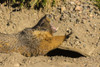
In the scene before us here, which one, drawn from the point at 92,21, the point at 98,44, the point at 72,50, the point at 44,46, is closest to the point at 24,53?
the point at 44,46

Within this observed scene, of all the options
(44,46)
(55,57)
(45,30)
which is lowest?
(55,57)

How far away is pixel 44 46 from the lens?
421 centimetres

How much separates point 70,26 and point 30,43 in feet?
5.65

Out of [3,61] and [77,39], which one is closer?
[3,61]

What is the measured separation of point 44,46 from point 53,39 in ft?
0.82

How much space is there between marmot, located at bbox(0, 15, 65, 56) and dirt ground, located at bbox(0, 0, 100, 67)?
15cm

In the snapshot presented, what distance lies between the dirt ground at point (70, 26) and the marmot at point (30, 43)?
0.15m

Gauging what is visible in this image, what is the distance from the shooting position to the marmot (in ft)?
13.6

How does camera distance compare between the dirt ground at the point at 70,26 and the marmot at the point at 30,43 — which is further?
the dirt ground at the point at 70,26

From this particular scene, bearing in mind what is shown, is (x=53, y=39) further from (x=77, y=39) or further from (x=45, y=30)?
(x=77, y=39)

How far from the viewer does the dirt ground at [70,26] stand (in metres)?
4.29

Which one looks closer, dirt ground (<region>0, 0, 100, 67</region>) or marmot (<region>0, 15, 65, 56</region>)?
marmot (<region>0, 15, 65, 56</region>)

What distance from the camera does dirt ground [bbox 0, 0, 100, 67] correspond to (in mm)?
4285

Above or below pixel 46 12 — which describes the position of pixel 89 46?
below
